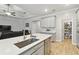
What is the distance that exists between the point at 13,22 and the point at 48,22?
2.84 feet

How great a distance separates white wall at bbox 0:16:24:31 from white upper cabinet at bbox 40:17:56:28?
52 centimetres

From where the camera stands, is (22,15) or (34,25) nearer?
(22,15)

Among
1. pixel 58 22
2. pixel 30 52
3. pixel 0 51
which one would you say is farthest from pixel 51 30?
pixel 0 51

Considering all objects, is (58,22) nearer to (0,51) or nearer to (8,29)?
(8,29)

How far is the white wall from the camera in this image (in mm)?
1566

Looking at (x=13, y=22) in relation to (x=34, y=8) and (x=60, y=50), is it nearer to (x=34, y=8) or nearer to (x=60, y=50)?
(x=34, y=8)

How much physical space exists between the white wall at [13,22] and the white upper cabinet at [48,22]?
0.52 meters

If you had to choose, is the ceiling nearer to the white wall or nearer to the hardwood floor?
the white wall

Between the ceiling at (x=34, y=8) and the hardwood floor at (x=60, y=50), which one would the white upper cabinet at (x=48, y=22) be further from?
the hardwood floor at (x=60, y=50)

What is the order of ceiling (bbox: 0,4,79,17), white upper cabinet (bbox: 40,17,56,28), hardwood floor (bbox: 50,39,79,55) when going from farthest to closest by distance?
1. hardwood floor (bbox: 50,39,79,55)
2. white upper cabinet (bbox: 40,17,56,28)
3. ceiling (bbox: 0,4,79,17)

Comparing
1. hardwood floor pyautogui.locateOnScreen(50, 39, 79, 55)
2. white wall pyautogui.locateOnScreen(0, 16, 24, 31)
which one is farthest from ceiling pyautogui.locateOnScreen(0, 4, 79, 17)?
hardwood floor pyautogui.locateOnScreen(50, 39, 79, 55)

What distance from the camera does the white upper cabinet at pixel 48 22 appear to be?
2.11 metres
